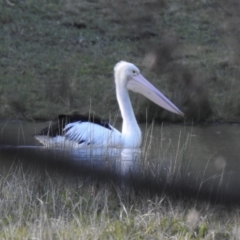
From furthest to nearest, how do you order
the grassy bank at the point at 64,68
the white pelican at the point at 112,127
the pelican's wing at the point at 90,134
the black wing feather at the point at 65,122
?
the grassy bank at the point at 64,68, the black wing feather at the point at 65,122, the white pelican at the point at 112,127, the pelican's wing at the point at 90,134

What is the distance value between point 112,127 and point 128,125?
61 centimetres

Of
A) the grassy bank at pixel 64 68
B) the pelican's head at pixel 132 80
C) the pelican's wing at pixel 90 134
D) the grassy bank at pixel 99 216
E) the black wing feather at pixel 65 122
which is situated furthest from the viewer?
the grassy bank at pixel 64 68

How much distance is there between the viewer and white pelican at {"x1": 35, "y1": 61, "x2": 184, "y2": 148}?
9.76 metres

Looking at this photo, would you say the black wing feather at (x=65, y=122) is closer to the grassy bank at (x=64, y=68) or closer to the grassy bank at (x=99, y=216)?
the grassy bank at (x=64, y=68)

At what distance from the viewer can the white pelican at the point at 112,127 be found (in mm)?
9758

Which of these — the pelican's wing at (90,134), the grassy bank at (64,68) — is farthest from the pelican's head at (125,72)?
the pelican's wing at (90,134)

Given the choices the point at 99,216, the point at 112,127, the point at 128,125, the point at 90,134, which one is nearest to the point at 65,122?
the point at 112,127

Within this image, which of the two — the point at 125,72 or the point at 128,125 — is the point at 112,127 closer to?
the point at 128,125

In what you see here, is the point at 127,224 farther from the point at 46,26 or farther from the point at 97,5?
the point at 46,26

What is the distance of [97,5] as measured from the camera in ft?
11.0

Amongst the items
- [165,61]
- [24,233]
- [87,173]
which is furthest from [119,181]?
[24,233]

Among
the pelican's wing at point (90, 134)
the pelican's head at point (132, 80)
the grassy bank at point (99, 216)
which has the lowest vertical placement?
the grassy bank at point (99, 216)

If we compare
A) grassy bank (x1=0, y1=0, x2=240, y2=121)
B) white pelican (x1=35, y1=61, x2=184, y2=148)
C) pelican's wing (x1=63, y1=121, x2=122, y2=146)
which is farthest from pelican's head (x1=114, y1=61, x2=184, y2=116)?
pelican's wing (x1=63, y1=121, x2=122, y2=146)

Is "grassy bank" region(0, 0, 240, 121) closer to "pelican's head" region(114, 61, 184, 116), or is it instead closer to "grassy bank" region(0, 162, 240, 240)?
"pelican's head" region(114, 61, 184, 116)
